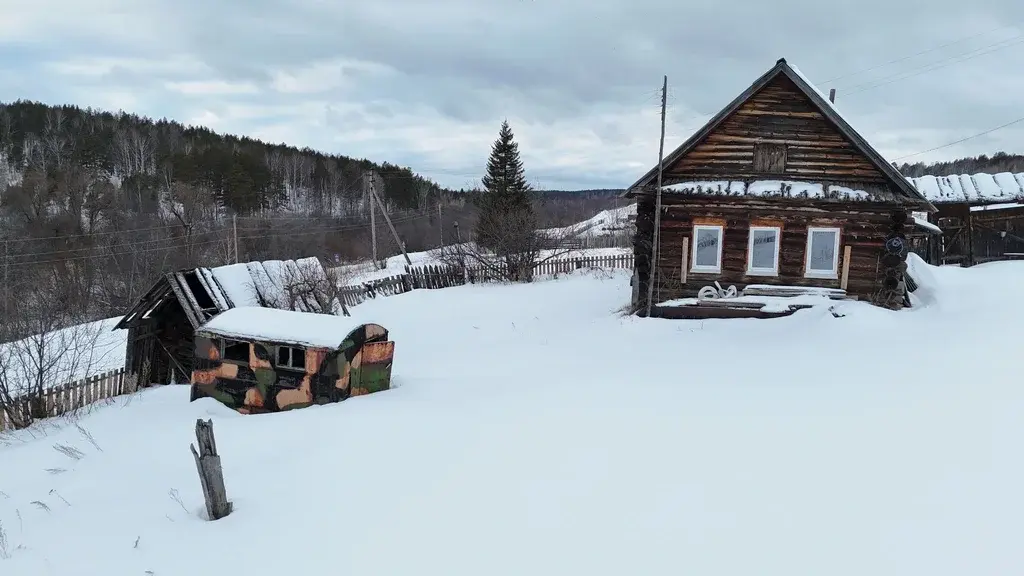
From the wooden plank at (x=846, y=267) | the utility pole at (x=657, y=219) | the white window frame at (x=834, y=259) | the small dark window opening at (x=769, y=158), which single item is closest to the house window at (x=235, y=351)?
the utility pole at (x=657, y=219)

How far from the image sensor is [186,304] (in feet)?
40.7

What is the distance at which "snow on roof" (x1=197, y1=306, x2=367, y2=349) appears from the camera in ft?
29.2

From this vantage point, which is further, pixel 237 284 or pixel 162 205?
pixel 162 205

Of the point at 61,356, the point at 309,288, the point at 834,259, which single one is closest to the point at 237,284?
the point at 309,288

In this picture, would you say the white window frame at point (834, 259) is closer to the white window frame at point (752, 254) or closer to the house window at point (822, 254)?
the house window at point (822, 254)

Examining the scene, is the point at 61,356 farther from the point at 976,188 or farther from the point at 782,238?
the point at 976,188

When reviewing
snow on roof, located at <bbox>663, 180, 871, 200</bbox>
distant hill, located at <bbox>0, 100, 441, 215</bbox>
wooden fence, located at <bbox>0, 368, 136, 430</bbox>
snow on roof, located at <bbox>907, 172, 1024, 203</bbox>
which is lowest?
wooden fence, located at <bbox>0, 368, 136, 430</bbox>

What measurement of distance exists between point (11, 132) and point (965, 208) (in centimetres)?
8971

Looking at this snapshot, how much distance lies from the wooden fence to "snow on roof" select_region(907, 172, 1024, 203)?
26352mm

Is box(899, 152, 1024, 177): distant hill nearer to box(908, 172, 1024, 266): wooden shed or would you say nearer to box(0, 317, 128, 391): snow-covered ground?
box(908, 172, 1024, 266): wooden shed

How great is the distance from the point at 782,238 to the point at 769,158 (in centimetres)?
197

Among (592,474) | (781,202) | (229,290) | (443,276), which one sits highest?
(781,202)

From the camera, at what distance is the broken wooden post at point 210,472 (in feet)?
16.7

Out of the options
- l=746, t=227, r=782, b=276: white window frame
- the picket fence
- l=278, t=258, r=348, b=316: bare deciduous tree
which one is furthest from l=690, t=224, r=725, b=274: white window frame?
the picket fence
